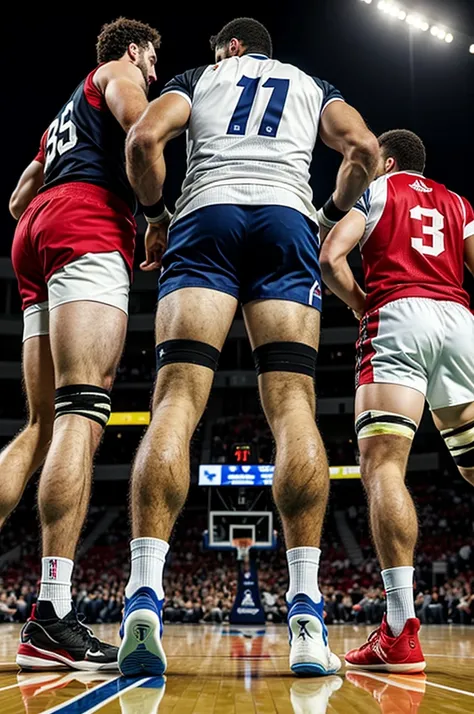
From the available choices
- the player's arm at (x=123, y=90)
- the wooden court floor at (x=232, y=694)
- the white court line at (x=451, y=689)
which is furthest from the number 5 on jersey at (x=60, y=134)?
the white court line at (x=451, y=689)

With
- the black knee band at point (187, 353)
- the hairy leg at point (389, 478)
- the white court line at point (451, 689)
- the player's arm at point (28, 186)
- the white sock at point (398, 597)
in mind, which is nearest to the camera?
the white court line at point (451, 689)

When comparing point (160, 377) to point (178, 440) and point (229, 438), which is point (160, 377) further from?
point (229, 438)

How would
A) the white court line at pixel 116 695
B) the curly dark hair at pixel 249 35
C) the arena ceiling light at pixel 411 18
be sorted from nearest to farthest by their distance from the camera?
the white court line at pixel 116 695 → the curly dark hair at pixel 249 35 → the arena ceiling light at pixel 411 18

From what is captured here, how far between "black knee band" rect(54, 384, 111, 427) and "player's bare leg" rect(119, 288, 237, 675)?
1.22 ft

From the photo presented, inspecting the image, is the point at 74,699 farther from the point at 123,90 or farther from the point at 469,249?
the point at 469,249

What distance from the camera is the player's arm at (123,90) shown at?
2590 mm

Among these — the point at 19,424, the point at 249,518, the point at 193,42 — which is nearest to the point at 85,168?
the point at 249,518

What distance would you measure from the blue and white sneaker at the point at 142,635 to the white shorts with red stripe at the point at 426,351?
4.67ft

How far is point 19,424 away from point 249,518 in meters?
15.7

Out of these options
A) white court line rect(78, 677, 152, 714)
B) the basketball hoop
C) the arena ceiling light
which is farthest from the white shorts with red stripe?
the basketball hoop

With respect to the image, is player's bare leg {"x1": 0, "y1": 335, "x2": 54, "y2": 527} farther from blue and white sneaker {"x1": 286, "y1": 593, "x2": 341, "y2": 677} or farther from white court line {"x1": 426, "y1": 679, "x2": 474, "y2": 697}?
white court line {"x1": 426, "y1": 679, "x2": 474, "y2": 697}

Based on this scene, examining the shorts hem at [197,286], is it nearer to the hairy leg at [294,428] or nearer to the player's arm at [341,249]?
the hairy leg at [294,428]

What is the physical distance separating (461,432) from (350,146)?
1.27m

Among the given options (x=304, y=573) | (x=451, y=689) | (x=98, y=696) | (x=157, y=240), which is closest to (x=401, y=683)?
(x=451, y=689)
